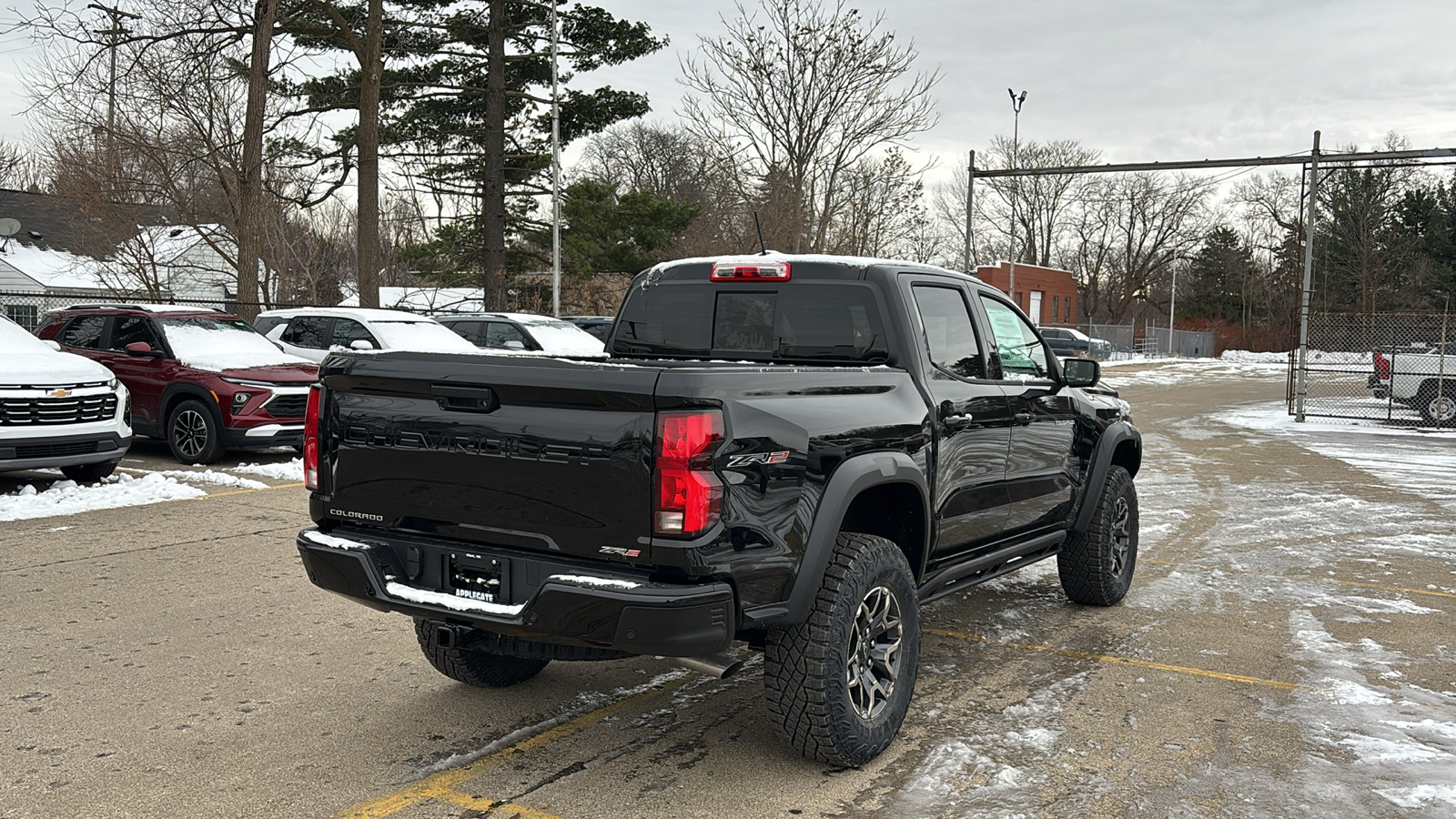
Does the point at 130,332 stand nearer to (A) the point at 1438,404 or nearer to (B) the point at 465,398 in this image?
(B) the point at 465,398

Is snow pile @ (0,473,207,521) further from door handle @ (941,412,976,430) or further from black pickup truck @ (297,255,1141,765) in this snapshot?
door handle @ (941,412,976,430)

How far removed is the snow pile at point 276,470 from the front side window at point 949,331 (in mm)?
8014

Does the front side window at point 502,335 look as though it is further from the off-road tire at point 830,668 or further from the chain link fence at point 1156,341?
the chain link fence at point 1156,341

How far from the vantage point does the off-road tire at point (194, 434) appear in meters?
11.9

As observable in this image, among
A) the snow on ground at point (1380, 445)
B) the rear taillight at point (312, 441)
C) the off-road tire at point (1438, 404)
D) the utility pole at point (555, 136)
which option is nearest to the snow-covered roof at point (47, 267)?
the utility pole at point (555, 136)

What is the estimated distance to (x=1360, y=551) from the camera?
8.70 metres

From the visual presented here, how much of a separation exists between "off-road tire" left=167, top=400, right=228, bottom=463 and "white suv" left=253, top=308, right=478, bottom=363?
223cm

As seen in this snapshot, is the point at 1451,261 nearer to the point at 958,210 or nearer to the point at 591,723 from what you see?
the point at 958,210

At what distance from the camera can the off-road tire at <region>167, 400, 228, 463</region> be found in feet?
39.0

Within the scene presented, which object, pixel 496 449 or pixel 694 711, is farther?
pixel 694 711

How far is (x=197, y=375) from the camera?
12023mm

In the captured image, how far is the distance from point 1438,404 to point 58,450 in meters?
22.0

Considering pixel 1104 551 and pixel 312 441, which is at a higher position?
pixel 312 441

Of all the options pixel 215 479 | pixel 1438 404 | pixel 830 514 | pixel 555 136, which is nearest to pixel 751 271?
pixel 830 514
